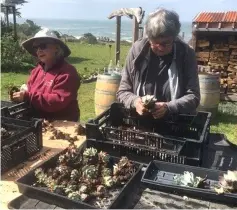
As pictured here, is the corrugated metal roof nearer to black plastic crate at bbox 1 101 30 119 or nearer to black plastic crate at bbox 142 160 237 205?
black plastic crate at bbox 1 101 30 119

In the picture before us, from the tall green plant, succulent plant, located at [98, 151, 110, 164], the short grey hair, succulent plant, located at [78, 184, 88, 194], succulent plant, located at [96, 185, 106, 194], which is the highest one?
the short grey hair

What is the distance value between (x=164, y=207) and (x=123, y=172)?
0.32m

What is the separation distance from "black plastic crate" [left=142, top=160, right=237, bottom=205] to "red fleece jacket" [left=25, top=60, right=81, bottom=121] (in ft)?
4.96

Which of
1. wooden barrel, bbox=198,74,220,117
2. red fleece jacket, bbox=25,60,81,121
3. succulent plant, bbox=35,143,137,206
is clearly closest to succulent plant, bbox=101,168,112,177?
succulent plant, bbox=35,143,137,206

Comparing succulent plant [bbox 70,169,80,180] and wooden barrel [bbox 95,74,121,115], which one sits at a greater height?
succulent plant [bbox 70,169,80,180]

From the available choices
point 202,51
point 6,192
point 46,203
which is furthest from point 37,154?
point 202,51

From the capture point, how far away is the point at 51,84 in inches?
126

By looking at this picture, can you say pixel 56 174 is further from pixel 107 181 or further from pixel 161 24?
pixel 161 24

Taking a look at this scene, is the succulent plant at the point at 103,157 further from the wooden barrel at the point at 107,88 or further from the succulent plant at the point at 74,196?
the wooden barrel at the point at 107,88

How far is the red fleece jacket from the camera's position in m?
3.04

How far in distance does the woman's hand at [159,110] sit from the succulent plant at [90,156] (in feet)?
1.67

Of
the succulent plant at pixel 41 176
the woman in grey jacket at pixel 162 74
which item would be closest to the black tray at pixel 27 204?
the succulent plant at pixel 41 176

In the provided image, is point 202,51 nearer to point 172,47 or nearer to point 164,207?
point 172,47

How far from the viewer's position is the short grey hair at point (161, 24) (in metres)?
2.30
